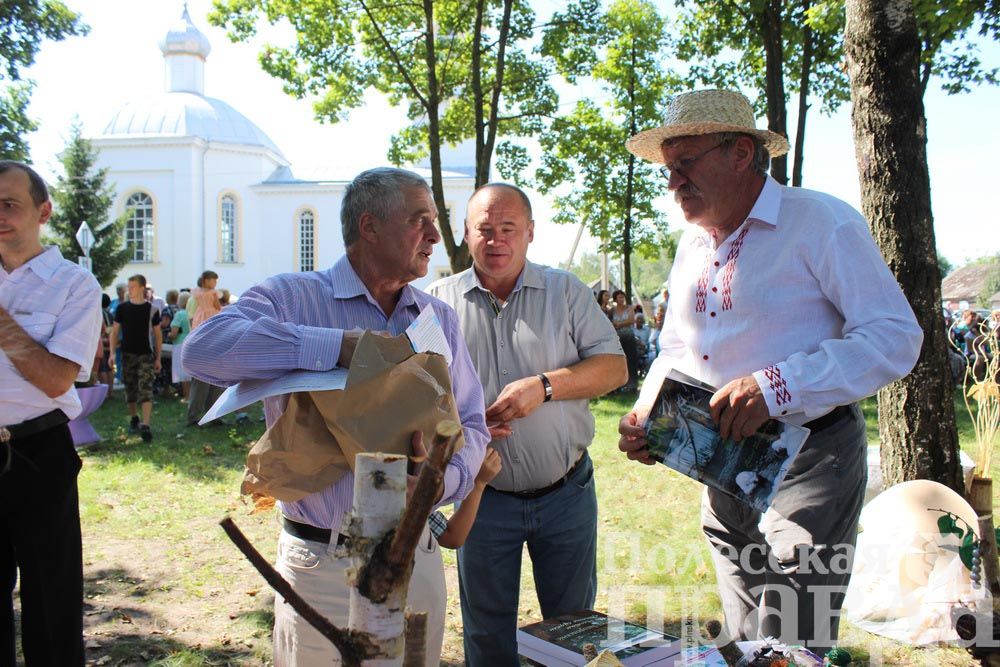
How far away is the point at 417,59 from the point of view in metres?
16.0

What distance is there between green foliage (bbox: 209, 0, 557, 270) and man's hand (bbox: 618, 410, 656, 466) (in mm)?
11943

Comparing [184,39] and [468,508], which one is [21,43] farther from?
[184,39]

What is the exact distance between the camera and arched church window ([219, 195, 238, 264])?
4334cm

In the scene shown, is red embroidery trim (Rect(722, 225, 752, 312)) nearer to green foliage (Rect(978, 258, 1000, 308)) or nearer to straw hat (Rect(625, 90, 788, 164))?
straw hat (Rect(625, 90, 788, 164))

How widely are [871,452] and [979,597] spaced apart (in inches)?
89.9

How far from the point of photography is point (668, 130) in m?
2.47

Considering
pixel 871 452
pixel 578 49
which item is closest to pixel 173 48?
pixel 578 49

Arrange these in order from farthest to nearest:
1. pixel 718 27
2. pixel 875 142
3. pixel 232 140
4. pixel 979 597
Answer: pixel 232 140, pixel 718 27, pixel 875 142, pixel 979 597

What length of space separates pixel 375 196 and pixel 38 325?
56.6 inches

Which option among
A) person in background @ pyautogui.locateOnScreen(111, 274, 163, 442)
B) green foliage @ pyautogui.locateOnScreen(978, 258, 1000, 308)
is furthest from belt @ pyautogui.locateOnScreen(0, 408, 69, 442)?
green foliage @ pyautogui.locateOnScreen(978, 258, 1000, 308)

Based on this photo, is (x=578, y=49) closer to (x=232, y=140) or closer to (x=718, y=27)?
(x=718, y=27)

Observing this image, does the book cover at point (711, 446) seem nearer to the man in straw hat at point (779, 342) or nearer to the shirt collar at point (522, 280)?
the man in straw hat at point (779, 342)

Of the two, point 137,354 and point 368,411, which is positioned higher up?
point 368,411

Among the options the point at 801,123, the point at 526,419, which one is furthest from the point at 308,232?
the point at 526,419
